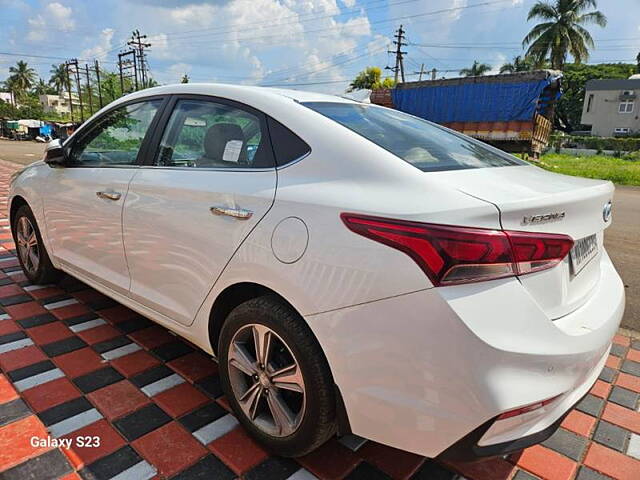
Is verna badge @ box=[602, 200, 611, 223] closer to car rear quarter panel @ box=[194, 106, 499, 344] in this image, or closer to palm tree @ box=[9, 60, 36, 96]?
car rear quarter panel @ box=[194, 106, 499, 344]

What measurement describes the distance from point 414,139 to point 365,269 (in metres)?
0.86

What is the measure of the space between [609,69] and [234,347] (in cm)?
8633

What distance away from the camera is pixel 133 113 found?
2.83 meters

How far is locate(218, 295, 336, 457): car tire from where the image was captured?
1.68 metres

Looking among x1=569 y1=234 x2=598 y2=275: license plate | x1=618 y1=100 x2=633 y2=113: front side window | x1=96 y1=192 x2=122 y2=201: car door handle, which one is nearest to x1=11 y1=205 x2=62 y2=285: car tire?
x1=96 y1=192 x2=122 y2=201: car door handle

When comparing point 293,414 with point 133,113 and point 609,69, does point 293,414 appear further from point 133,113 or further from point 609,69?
point 609,69

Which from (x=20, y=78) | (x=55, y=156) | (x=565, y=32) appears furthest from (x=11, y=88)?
(x=55, y=156)

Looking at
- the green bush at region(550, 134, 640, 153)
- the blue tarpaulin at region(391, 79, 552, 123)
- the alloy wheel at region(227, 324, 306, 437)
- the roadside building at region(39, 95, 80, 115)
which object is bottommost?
the alloy wheel at region(227, 324, 306, 437)

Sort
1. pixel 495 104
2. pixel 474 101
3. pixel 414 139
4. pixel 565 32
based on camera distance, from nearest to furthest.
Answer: pixel 414 139, pixel 495 104, pixel 474 101, pixel 565 32

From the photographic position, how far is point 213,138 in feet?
7.42

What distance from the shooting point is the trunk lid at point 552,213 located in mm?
1476

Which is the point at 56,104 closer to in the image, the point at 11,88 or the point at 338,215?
the point at 11,88

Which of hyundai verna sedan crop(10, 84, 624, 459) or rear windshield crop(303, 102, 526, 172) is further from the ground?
rear windshield crop(303, 102, 526, 172)

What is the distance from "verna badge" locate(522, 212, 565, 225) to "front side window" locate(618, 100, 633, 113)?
6361 centimetres
